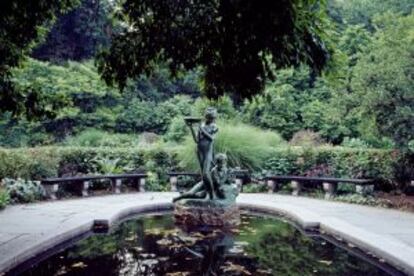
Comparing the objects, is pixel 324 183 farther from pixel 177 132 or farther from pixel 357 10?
pixel 357 10

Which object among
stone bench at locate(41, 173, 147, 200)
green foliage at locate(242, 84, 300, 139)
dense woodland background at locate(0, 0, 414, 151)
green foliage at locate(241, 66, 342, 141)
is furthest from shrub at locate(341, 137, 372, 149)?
stone bench at locate(41, 173, 147, 200)

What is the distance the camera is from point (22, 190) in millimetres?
12602

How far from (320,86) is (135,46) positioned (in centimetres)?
2112

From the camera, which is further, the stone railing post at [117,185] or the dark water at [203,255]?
the stone railing post at [117,185]

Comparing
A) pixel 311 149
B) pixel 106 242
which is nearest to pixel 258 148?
pixel 311 149

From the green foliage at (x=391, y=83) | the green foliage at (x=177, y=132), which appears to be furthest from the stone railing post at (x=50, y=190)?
the green foliage at (x=177, y=132)

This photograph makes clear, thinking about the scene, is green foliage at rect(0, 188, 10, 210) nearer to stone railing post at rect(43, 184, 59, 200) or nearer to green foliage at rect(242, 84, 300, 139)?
stone railing post at rect(43, 184, 59, 200)

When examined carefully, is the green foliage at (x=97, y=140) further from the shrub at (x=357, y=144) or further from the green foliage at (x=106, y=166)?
the shrub at (x=357, y=144)

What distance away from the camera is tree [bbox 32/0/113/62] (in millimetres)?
26422

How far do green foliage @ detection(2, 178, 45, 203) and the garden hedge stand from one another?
2.49 ft

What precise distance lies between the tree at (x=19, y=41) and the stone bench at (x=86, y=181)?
6530 millimetres

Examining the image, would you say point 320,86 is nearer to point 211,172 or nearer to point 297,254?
point 211,172

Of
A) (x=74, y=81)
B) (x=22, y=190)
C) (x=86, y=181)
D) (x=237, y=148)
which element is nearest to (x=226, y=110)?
(x=74, y=81)

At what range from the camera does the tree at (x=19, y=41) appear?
6273 mm
